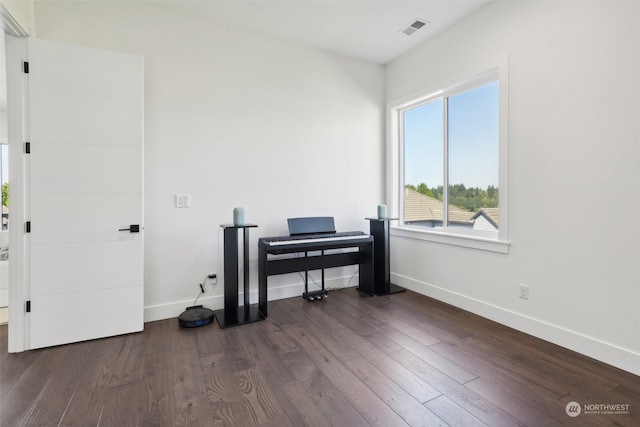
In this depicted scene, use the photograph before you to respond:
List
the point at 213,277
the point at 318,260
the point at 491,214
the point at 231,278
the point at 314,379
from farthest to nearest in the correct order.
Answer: the point at 318,260
the point at 213,277
the point at 491,214
the point at 231,278
the point at 314,379

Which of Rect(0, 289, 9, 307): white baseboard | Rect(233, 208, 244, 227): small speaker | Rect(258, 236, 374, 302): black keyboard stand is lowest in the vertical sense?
Rect(0, 289, 9, 307): white baseboard

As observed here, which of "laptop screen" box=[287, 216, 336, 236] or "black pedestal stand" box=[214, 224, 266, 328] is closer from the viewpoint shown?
"black pedestal stand" box=[214, 224, 266, 328]

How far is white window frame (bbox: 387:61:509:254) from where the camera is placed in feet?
9.04

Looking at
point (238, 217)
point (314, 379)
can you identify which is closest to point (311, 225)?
point (238, 217)

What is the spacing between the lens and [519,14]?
2605mm

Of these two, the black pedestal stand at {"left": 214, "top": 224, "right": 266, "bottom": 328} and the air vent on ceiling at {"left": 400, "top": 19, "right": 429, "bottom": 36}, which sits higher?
the air vent on ceiling at {"left": 400, "top": 19, "right": 429, "bottom": 36}

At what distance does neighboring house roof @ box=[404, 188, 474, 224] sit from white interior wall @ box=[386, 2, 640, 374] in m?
0.51

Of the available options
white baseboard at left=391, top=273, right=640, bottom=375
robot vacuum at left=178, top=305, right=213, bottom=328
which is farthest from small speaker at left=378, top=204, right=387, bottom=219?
robot vacuum at left=178, top=305, right=213, bottom=328

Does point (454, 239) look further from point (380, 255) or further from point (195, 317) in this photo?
point (195, 317)

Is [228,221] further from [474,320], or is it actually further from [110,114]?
[474,320]

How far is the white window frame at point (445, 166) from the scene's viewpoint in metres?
2.76

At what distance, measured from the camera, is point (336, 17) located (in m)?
3.05

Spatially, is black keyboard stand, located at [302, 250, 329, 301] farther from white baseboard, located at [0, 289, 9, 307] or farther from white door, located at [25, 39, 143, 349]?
white baseboard, located at [0, 289, 9, 307]

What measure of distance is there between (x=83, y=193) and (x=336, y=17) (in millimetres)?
2737
